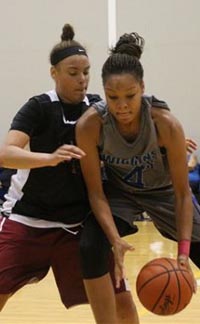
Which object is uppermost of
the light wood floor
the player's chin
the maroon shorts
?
the player's chin

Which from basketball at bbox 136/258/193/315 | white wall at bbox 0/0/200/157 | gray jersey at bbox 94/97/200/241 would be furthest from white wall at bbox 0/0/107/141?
basketball at bbox 136/258/193/315

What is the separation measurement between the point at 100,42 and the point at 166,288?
272 inches

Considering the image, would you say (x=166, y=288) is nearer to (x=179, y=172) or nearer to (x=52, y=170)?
(x=179, y=172)

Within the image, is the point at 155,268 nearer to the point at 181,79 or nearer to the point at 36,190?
the point at 36,190

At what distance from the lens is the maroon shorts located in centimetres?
337

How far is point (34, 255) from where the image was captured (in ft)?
11.1

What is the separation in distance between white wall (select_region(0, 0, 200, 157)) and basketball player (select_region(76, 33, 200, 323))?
619 cm

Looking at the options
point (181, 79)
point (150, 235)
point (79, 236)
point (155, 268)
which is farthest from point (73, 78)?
point (181, 79)

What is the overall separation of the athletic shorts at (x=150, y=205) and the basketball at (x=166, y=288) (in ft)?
0.88

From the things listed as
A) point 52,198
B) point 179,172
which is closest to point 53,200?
point 52,198

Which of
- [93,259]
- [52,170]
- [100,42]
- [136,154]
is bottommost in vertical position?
[100,42]

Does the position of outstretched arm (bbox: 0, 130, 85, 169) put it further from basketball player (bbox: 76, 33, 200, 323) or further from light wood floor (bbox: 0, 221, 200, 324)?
light wood floor (bbox: 0, 221, 200, 324)

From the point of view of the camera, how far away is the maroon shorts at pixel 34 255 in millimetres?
3367

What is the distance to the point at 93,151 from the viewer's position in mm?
3086
